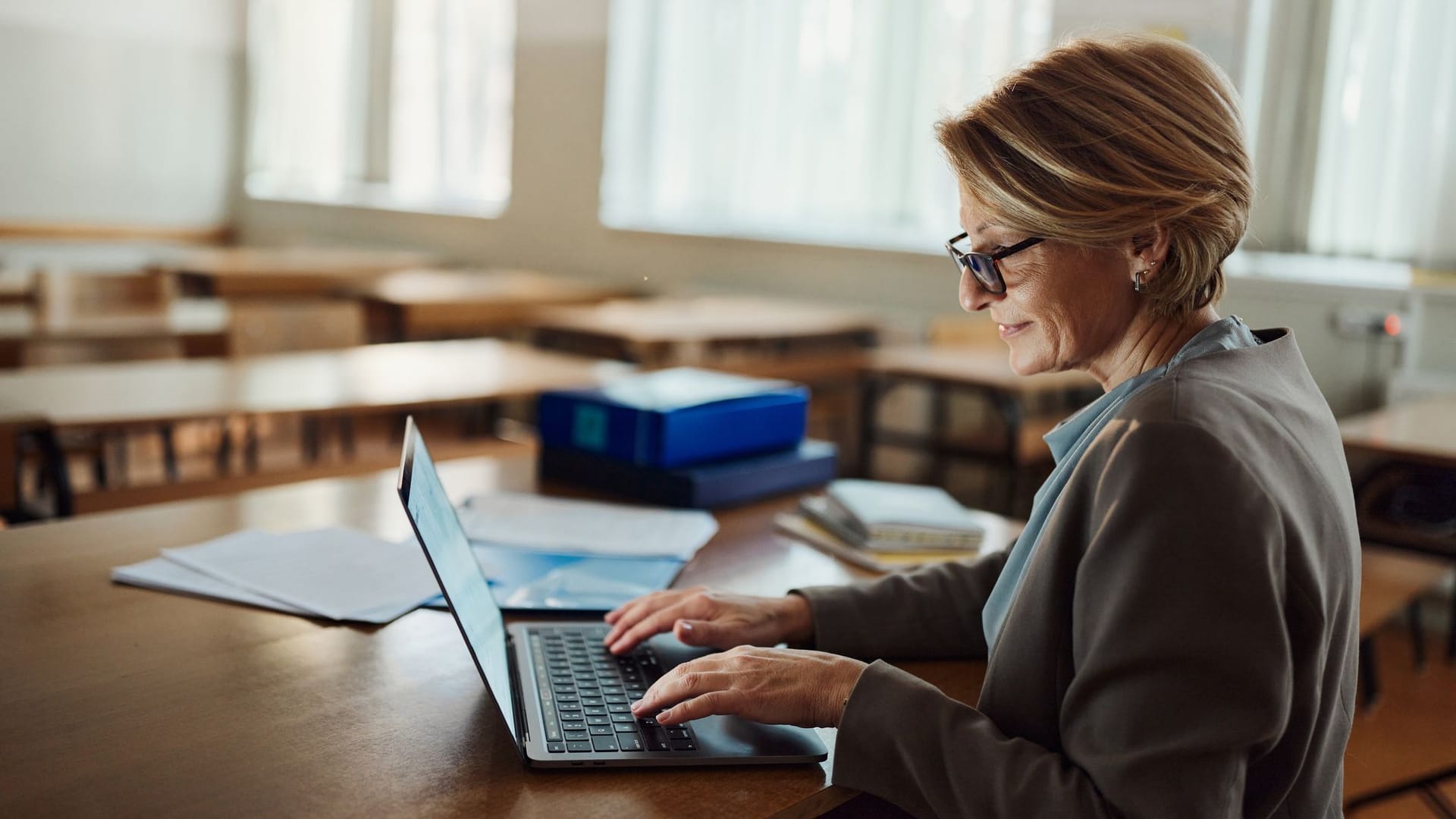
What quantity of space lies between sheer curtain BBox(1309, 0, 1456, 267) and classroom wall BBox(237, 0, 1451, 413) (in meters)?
0.33

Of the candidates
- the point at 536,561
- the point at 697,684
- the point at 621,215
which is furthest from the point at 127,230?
the point at 697,684

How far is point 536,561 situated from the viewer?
1596mm

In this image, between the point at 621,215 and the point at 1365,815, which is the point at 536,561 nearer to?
the point at 1365,815

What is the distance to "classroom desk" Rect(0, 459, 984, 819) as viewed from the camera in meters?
0.95

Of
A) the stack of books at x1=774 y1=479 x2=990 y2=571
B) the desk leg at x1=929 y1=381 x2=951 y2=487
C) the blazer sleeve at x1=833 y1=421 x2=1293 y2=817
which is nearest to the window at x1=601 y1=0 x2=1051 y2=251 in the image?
the desk leg at x1=929 y1=381 x2=951 y2=487

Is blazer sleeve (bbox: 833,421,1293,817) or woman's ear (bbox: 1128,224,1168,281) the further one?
woman's ear (bbox: 1128,224,1168,281)

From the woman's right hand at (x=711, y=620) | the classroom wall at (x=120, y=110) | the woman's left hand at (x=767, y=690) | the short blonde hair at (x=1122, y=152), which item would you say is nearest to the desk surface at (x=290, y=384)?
the woman's right hand at (x=711, y=620)

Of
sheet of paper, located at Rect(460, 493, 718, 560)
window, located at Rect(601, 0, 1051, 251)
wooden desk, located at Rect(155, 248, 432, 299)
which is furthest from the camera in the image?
wooden desk, located at Rect(155, 248, 432, 299)

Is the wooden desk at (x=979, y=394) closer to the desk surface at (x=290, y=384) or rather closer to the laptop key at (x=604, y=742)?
the desk surface at (x=290, y=384)

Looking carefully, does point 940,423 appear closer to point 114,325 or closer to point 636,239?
point 636,239

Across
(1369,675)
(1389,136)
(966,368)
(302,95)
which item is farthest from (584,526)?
(302,95)

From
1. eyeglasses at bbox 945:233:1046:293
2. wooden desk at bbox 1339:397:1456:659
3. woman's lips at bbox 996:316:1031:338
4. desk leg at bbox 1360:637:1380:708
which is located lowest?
desk leg at bbox 1360:637:1380:708

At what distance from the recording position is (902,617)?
1349 millimetres

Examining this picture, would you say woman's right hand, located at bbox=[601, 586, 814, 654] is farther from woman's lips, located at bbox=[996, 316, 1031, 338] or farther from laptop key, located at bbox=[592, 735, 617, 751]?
woman's lips, located at bbox=[996, 316, 1031, 338]
